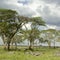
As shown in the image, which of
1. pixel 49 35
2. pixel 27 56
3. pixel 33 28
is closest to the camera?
pixel 27 56

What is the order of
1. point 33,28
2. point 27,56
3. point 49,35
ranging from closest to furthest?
1. point 27,56
2. point 33,28
3. point 49,35

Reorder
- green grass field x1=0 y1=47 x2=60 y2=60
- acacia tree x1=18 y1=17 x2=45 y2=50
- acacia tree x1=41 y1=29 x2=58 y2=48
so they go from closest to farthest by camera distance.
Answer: green grass field x1=0 y1=47 x2=60 y2=60, acacia tree x1=18 y1=17 x2=45 y2=50, acacia tree x1=41 y1=29 x2=58 y2=48

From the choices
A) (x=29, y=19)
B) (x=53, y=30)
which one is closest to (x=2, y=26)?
(x=29, y=19)

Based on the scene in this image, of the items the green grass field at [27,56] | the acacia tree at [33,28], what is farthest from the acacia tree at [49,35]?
the green grass field at [27,56]

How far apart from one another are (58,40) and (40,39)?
35.4 feet

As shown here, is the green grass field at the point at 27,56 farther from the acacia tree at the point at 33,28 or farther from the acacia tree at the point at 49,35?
the acacia tree at the point at 49,35

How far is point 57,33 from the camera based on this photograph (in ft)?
281

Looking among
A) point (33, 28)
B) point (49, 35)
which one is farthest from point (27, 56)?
point (49, 35)

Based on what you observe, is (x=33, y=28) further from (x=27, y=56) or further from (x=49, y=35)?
(x=27, y=56)

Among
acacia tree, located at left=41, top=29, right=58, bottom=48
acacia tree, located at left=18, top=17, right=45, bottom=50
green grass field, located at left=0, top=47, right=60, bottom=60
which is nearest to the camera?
green grass field, located at left=0, top=47, right=60, bottom=60

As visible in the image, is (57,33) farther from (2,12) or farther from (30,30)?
(2,12)

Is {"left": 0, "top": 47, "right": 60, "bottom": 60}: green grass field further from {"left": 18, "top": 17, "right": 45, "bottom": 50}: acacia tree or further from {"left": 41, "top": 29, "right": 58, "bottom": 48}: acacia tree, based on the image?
{"left": 41, "top": 29, "right": 58, "bottom": 48}: acacia tree

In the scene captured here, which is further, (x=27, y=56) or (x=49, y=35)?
(x=49, y=35)

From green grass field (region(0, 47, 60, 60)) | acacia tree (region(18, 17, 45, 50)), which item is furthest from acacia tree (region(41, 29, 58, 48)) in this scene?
green grass field (region(0, 47, 60, 60))
